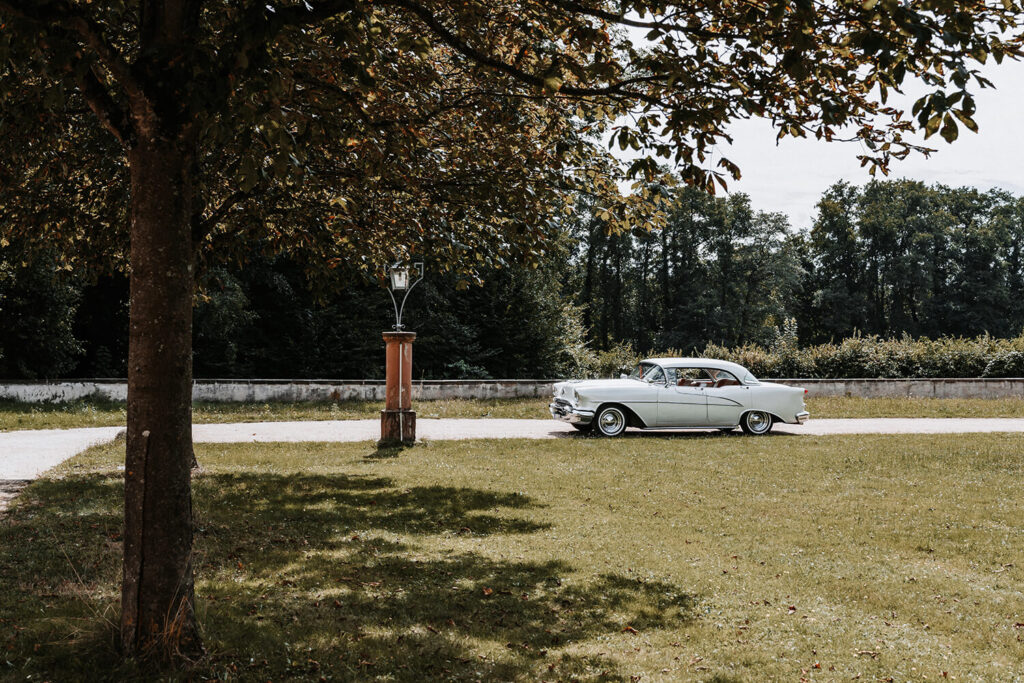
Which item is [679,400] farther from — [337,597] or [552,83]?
[552,83]

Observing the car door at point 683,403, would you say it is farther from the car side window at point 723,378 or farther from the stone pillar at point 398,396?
the stone pillar at point 398,396

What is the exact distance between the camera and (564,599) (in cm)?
596

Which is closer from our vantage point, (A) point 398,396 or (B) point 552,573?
(B) point 552,573

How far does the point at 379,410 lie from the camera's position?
21.9m

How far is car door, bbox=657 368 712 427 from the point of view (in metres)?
16.9

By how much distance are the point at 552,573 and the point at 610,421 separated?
33.4 ft

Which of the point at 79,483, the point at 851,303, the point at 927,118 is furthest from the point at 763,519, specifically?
the point at 851,303

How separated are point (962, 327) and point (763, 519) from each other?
208ft

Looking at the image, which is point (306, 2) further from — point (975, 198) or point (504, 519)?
point (975, 198)

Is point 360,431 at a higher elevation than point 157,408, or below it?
below

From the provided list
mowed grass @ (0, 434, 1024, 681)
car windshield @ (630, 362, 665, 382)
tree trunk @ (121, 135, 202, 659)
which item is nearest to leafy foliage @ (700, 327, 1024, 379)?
car windshield @ (630, 362, 665, 382)

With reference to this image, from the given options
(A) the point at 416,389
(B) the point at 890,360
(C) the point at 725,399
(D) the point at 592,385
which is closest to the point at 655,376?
(D) the point at 592,385

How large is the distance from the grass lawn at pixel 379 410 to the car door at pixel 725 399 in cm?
509

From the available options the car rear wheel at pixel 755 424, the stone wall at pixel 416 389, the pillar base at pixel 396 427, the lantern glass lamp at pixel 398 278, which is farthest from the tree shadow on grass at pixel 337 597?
the stone wall at pixel 416 389
